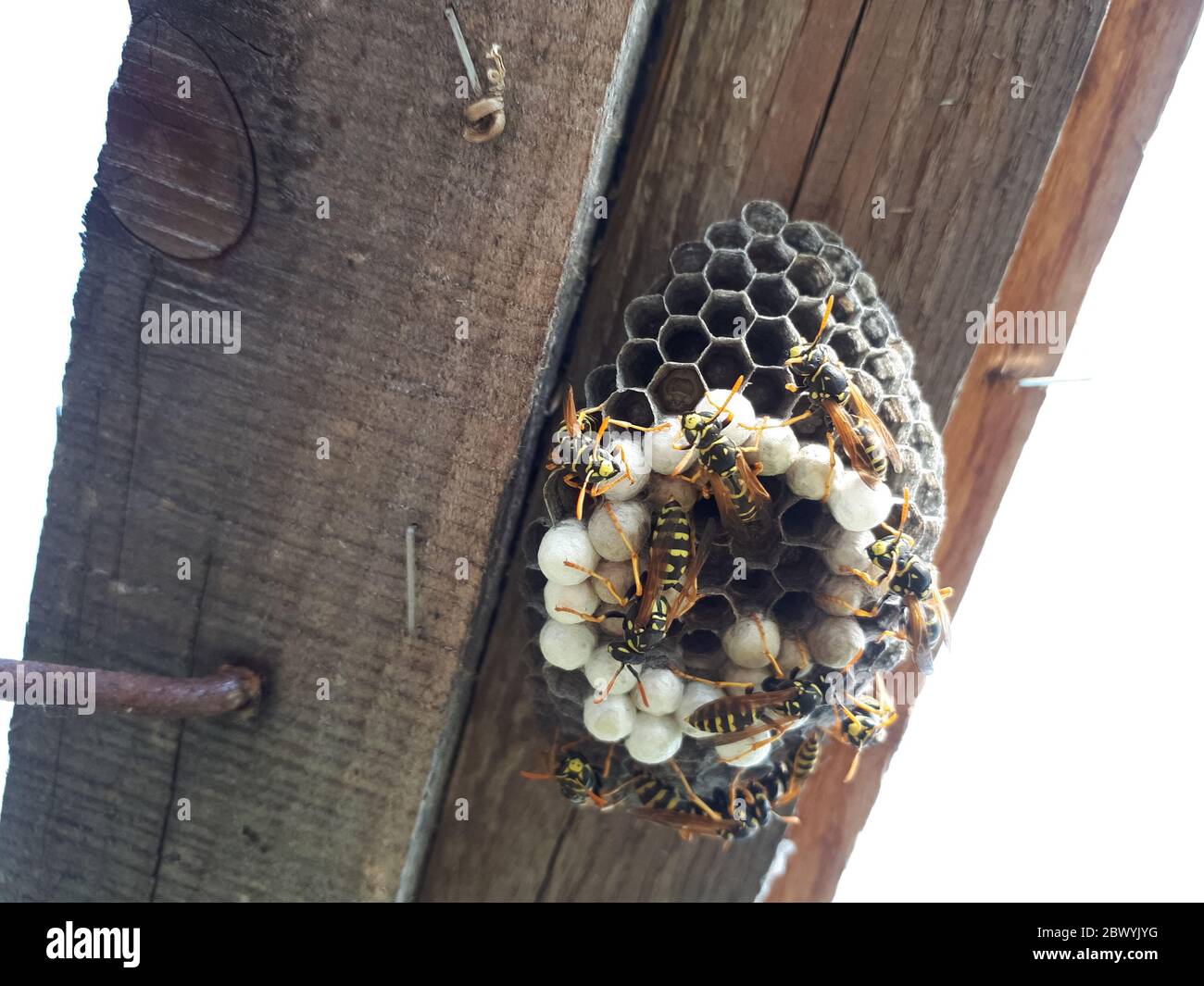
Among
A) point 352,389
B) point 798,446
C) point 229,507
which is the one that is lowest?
point 229,507

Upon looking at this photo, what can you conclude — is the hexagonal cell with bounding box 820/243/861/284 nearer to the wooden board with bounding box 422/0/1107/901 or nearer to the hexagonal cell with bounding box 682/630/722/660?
the wooden board with bounding box 422/0/1107/901

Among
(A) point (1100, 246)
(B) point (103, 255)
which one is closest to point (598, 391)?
(B) point (103, 255)

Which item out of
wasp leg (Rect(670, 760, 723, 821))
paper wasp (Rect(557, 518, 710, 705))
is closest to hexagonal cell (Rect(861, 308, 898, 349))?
paper wasp (Rect(557, 518, 710, 705))

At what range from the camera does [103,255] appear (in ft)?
4.13

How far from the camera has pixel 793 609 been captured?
1.38 m

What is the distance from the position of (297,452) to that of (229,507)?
15 centimetres

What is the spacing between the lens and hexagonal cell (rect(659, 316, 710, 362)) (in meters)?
1.35

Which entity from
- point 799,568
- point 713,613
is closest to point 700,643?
point 713,613

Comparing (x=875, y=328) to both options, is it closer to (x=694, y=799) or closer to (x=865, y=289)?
(x=865, y=289)

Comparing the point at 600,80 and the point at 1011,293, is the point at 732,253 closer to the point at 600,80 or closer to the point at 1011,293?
the point at 600,80

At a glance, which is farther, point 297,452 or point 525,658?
point 525,658

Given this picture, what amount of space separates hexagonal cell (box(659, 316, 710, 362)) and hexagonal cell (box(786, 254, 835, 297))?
0.55ft
